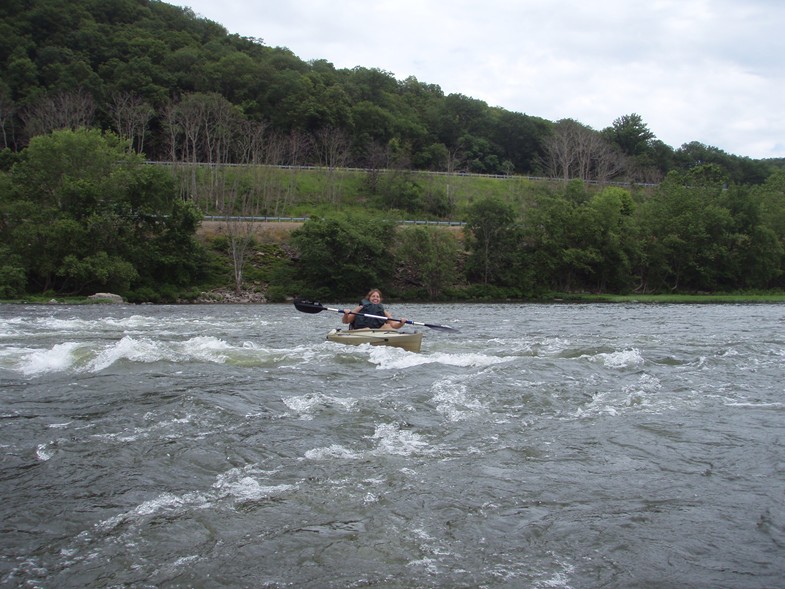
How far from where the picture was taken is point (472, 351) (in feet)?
63.1

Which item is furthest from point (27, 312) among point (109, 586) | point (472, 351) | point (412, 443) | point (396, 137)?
point (396, 137)

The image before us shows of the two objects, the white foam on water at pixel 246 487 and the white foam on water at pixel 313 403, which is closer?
the white foam on water at pixel 246 487

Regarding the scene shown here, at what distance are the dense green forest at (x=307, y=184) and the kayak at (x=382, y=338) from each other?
30.0 meters

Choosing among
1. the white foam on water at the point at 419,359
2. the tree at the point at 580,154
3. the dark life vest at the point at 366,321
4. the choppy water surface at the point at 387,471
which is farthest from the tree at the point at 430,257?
the tree at the point at 580,154

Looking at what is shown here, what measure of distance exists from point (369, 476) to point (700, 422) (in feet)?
18.5

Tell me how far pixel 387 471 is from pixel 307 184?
71.0 metres

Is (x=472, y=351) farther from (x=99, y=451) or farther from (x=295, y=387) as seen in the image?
(x=99, y=451)

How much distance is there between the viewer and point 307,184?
77438 millimetres

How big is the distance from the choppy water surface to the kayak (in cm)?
161

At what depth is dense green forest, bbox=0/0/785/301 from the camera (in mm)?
48156

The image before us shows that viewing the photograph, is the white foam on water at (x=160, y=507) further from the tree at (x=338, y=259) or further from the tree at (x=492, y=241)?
the tree at (x=492, y=241)

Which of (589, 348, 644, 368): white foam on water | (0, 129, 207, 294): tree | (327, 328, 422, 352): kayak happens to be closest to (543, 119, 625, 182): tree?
(0, 129, 207, 294): tree

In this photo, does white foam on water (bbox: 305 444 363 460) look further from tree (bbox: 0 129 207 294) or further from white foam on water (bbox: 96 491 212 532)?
tree (bbox: 0 129 207 294)

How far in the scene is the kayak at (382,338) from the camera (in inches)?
727
